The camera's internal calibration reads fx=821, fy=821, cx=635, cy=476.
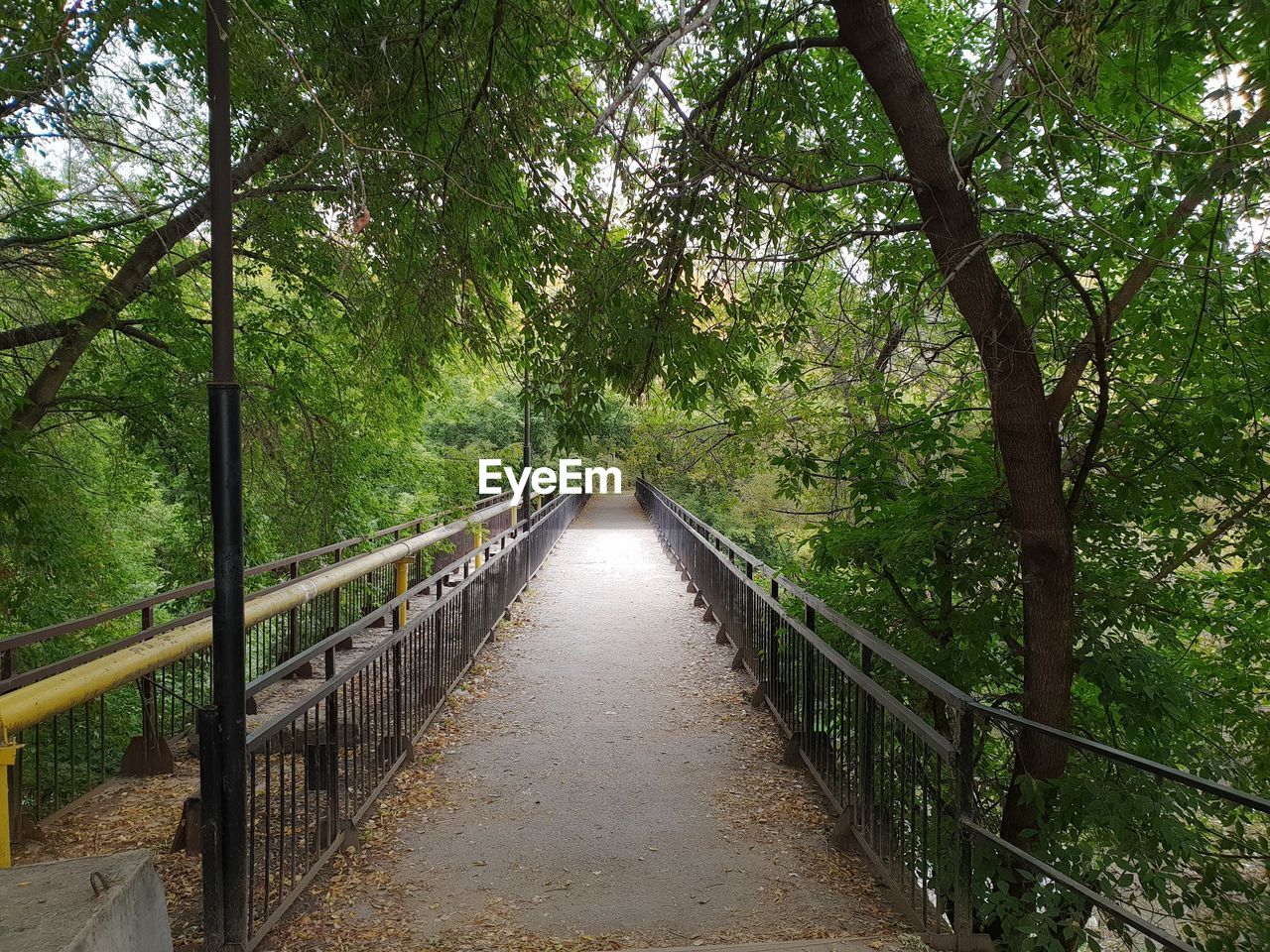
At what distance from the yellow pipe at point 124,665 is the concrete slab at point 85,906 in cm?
64

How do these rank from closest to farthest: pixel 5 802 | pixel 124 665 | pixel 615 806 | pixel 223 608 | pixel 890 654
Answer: pixel 5 802, pixel 223 608, pixel 890 654, pixel 124 665, pixel 615 806

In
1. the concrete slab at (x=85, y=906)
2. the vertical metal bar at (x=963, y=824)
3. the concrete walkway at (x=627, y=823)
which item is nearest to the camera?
the concrete slab at (x=85, y=906)

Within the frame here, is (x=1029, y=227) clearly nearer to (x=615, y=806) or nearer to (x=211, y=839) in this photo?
(x=615, y=806)

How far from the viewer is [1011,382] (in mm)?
4133

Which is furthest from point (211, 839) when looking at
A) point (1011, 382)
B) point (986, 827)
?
point (1011, 382)

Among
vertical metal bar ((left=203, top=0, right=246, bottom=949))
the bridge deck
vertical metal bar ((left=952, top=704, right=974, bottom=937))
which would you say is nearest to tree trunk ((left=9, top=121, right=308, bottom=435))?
vertical metal bar ((left=203, top=0, right=246, bottom=949))

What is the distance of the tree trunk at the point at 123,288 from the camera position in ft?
25.1

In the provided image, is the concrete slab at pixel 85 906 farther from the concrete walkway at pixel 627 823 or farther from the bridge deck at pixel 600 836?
the concrete walkway at pixel 627 823

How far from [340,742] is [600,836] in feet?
5.23

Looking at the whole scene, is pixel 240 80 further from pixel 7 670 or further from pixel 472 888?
pixel 472 888

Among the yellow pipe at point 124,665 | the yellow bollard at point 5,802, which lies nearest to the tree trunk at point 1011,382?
the yellow pipe at point 124,665

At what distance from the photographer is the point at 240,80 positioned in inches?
293

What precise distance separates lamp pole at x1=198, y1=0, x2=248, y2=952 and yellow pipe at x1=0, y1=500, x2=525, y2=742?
25 centimetres

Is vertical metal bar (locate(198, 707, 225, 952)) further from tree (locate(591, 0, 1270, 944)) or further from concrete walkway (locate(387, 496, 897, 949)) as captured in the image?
tree (locate(591, 0, 1270, 944))
